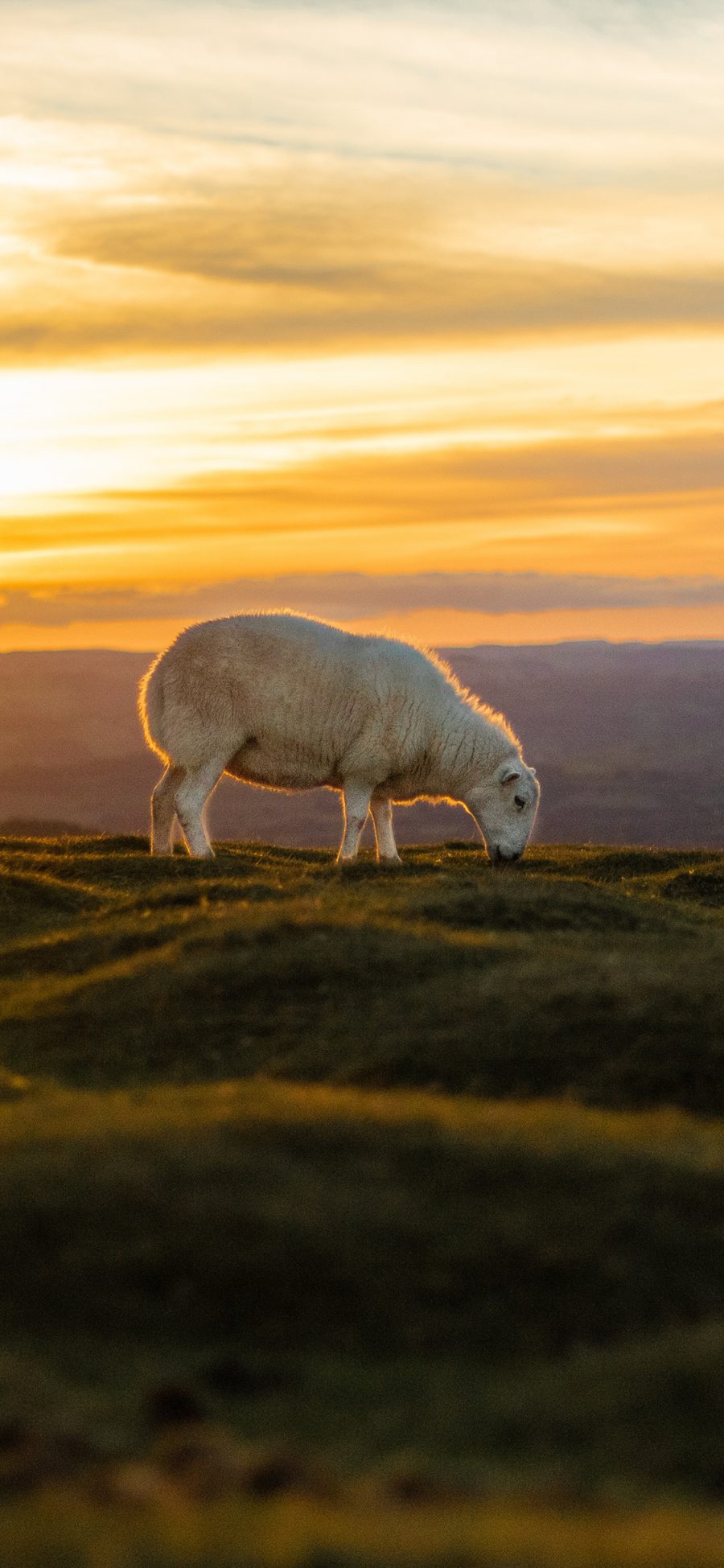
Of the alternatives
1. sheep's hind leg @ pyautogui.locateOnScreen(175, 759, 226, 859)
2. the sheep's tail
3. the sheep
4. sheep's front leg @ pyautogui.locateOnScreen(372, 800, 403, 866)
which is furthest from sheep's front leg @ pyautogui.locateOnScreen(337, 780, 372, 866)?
the sheep's tail

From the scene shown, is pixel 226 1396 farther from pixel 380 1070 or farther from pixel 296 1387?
pixel 380 1070

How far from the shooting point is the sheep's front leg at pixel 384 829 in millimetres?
28375

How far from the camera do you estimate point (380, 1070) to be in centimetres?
1474

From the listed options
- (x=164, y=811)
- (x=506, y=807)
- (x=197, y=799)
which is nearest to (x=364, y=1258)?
(x=197, y=799)

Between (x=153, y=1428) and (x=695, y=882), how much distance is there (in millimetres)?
21731

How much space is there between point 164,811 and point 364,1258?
19.1 metres

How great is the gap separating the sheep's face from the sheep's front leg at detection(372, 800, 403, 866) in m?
1.34

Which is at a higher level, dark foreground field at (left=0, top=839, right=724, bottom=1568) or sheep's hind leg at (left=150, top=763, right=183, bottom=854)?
sheep's hind leg at (left=150, top=763, right=183, bottom=854)

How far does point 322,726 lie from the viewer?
2705cm

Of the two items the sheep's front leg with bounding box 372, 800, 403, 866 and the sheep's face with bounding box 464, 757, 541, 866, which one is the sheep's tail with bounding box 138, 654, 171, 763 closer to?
the sheep's front leg with bounding box 372, 800, 403, 866

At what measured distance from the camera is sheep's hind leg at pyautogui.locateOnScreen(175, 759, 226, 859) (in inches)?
1071

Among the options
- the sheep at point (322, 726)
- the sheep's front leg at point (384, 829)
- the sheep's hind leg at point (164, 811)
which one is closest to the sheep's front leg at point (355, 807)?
the sheep at point (322, 726)

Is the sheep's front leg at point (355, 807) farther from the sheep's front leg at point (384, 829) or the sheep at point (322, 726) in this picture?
the sheep's front leg at point (384, 829)

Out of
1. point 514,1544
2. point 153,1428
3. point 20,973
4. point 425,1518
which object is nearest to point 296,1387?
point 153,1428
